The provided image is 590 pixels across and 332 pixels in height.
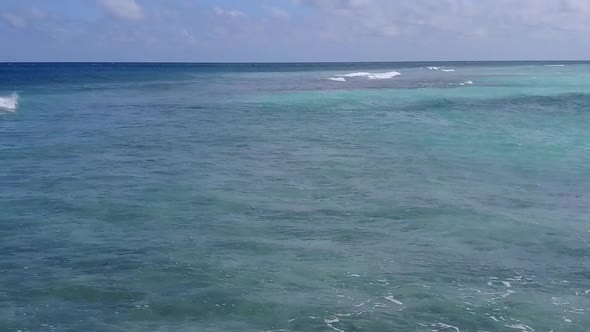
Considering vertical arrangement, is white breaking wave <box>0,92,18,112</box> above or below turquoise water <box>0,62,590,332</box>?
above

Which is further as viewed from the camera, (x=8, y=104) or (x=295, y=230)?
(x=8, y=104)

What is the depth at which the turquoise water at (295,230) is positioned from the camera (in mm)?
10531

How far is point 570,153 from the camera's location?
23906mm

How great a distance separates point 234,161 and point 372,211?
760 centimetres

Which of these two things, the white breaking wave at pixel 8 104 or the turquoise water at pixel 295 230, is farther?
the white breaking wave at pixel 8 104

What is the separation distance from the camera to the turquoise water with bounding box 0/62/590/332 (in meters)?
10.5

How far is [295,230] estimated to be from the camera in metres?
14.6

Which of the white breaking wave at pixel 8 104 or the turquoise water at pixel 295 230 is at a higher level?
the white breaking wave at pixel 8 104

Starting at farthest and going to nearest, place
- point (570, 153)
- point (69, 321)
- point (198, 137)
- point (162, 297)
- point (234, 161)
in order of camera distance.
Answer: point (198, 137), point (570, 153), point (234, 161), point (162, 297), point (69, 321)

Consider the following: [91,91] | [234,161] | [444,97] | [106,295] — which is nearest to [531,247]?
[106,295]

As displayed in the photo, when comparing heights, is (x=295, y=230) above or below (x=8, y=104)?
below

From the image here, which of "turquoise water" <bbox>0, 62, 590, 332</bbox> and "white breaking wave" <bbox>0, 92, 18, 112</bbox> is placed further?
"white breaking wave" <bbox>0, 92, 18, 112</bbox>

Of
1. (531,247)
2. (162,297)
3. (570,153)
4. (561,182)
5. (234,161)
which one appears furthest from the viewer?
(570,153)

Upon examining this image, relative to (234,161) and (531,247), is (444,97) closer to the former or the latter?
(234,161)
